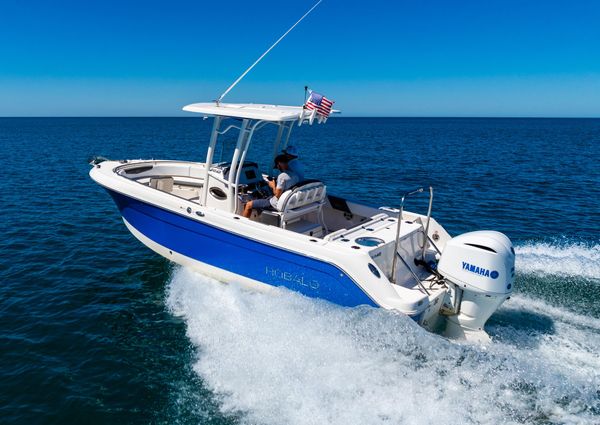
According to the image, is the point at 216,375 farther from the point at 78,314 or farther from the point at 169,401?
the point at 78,314

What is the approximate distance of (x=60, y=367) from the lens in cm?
630

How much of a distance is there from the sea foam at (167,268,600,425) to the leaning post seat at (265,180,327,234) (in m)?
1.31

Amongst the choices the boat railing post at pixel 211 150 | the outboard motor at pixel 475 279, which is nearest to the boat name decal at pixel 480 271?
the outboard motor at pixel 475 279

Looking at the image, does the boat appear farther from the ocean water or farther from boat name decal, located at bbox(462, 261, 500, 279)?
the ocean water

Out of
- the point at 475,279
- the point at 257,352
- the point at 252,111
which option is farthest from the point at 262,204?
the point at 475,279

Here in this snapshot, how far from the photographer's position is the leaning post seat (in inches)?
291

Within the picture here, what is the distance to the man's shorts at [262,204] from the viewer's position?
7638 millimetres

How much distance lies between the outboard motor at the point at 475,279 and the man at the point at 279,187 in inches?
108

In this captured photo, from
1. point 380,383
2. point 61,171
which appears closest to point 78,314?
point 380,383

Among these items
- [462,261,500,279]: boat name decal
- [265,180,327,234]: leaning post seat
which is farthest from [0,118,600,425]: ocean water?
[265,180,327,234]: leaning post seat

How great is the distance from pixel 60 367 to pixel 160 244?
2669 millimetres

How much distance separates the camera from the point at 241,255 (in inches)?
284

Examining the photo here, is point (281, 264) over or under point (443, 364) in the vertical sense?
over

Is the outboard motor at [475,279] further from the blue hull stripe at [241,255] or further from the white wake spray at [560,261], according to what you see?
the white wake spray at [560,261]
